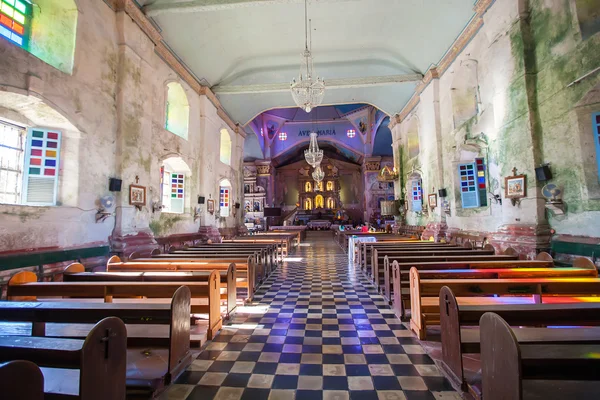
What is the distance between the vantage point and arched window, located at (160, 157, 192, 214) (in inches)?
369

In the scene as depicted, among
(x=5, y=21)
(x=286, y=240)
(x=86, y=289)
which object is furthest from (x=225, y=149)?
(x=86, y=289)

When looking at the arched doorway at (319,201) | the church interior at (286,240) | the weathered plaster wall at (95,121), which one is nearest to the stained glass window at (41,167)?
the church interior at (286,240)

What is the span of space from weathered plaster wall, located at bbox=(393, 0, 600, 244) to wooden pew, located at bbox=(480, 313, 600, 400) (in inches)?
162

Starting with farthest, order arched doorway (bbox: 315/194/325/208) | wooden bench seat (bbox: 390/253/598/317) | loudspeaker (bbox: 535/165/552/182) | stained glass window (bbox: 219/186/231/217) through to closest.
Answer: arched doorway (bbox: 315/194/325/208) < stained glass window (bbox: 219/186/231/217) < loudspeaker (bbox: 535/165/552/182) < wooden bench seat (bbox: 390/253/598/317)

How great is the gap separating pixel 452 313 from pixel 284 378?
4.97 feet

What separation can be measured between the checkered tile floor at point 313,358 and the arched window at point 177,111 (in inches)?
280

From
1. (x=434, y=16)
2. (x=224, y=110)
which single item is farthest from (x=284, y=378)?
(x=224, y=110)

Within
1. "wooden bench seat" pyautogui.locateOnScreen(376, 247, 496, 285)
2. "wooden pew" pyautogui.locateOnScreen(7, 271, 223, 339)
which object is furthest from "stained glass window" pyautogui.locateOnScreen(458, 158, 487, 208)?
"wooden pew" pyautogui.locateOnScreen(7, 271, 223, 339)

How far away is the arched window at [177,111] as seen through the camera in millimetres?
9602

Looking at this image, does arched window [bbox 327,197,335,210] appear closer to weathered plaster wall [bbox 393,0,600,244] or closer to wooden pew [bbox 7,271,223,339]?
weathered plaster wall [bbox 393,0,600,244]

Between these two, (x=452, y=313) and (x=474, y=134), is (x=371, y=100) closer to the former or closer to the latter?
(x=474, y=134)

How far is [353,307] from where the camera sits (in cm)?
461

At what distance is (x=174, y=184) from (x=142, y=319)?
25.8 ft

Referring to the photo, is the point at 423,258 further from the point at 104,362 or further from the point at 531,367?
the point at 104,362
